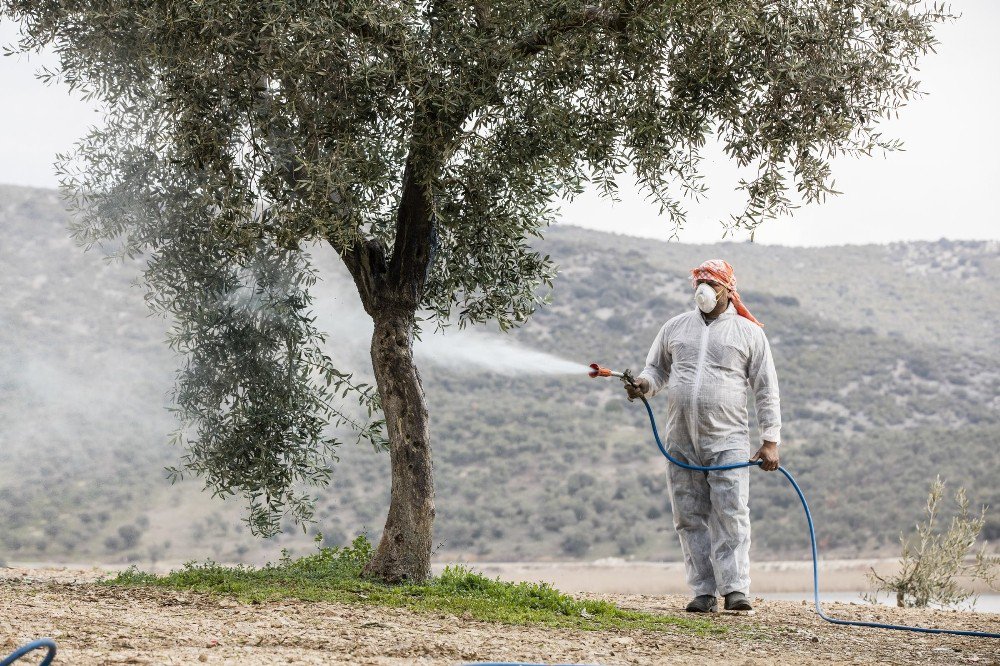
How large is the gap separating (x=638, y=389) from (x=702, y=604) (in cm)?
172

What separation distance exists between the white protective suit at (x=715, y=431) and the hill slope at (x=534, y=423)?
1462 centimetres

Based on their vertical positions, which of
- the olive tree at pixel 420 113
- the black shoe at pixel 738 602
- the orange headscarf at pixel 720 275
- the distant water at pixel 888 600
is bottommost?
the distant water at pixel 888 600

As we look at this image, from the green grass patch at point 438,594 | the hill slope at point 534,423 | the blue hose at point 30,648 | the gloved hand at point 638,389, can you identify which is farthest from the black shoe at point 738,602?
the hill slope at point 534,423

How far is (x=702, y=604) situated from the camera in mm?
7801

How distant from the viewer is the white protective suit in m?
7.69

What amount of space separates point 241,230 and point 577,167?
284 centimetres

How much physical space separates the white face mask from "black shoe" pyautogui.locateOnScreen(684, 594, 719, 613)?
7.29 feet

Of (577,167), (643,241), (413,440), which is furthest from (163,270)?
(643,241)

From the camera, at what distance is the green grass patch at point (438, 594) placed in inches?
280

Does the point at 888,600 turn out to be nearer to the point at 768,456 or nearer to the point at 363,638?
the point at 768,456

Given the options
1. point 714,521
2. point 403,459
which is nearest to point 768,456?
point 714,521

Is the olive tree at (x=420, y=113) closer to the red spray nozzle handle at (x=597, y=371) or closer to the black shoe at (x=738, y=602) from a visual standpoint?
the red spray nozzle handle at (x=597, y=371)

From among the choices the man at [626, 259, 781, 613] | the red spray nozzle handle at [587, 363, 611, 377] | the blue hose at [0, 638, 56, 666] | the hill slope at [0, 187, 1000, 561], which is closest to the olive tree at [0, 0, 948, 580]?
the man at [626, 259, 781, 613]

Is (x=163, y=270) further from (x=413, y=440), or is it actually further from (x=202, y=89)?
(x=413, y=440)
